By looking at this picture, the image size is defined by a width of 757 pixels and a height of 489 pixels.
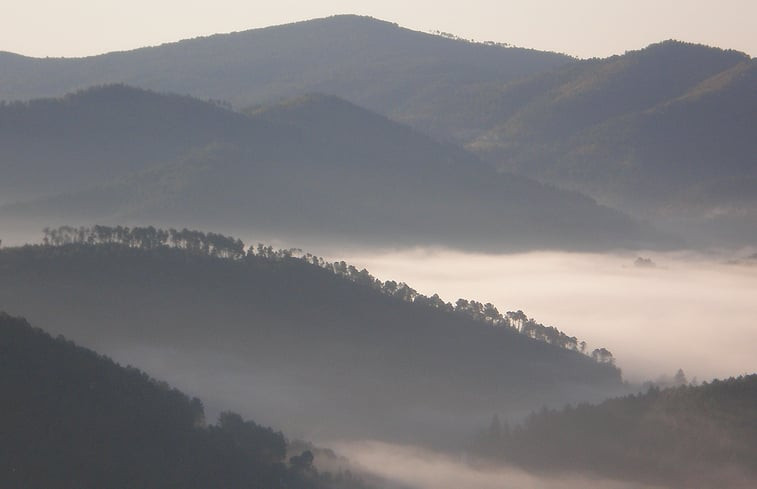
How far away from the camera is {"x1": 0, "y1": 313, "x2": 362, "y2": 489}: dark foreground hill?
7750 cm

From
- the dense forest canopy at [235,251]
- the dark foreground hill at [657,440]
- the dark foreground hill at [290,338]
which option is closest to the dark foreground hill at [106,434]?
the dark foreground hill at [290,338]

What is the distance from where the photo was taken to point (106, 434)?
3260 inches

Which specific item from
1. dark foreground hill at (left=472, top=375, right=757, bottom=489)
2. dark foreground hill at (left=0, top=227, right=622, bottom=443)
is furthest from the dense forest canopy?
dark foreground hill at (left=472, top=375, right=757, bottom=489)

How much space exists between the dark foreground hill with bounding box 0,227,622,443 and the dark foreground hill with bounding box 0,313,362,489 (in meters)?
24.0

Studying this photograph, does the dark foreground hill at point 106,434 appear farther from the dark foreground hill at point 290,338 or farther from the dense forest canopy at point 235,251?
the dense forest canopy at point 235,251

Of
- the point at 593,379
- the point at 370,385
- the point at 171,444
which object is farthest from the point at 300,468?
the point at 593,379

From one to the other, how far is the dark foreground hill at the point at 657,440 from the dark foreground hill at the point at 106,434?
24.9 meters

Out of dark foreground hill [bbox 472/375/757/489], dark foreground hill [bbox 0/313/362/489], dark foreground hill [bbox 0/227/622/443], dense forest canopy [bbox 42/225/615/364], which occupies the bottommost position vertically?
dark foreground hill [bbox 0/313/362/489]

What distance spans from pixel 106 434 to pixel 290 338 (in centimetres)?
5752

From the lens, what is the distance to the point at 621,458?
111 metres

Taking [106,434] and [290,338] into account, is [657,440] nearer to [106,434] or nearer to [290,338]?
[290,338]

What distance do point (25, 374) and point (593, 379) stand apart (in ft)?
273

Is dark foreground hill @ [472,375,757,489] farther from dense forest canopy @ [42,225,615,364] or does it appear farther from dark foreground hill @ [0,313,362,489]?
dense forest canopy @ [42,225,615,364]

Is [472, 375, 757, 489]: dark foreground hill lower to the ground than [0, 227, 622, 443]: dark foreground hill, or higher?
lower
